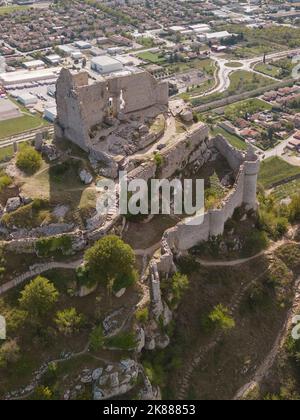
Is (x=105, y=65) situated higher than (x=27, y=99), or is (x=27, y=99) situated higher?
(x=105, y=65)

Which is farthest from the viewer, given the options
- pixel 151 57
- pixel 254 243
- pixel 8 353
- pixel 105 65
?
pixel 151 57

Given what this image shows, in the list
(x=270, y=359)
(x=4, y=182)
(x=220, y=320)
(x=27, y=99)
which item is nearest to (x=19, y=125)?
(x=27, y=99)

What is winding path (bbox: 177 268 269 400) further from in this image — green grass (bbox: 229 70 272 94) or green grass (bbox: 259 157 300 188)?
green grass (bbox: 229 70 272 94)

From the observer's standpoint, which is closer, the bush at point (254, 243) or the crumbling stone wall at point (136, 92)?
the bush at point (254, 243)

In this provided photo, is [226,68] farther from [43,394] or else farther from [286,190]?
[43,394]

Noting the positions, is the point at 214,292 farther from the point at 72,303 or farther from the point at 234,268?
the point at 72,303

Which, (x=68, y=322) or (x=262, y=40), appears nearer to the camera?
(x=68, y=322)

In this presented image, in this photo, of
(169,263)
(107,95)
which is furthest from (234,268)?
(107,95)

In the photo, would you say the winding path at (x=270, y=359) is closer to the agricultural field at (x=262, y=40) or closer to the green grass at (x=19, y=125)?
the green grass at (x=19, y=125)

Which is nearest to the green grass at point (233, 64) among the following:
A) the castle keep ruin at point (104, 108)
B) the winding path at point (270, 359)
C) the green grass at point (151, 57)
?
the green grass at point (151, 57)
